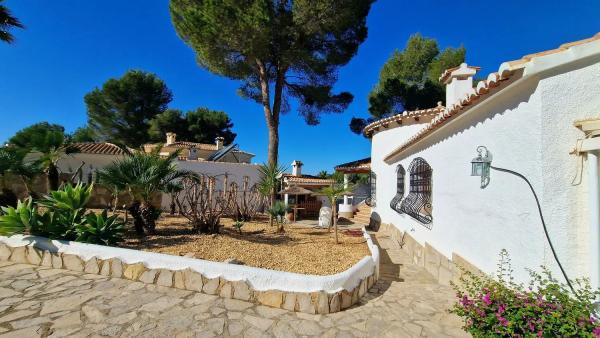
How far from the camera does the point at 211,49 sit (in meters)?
15.2

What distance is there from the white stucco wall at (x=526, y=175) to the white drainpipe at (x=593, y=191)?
0.41 feet

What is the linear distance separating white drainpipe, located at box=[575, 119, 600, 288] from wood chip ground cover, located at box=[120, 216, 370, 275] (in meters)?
4.06

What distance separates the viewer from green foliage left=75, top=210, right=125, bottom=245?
6.43m

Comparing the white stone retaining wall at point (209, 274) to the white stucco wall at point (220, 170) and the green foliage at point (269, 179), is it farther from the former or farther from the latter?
the white stucco wall at point (220, 170)

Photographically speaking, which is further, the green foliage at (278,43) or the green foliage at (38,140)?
the green foliage at (278,43)

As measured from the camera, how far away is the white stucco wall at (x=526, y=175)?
3.23 meters

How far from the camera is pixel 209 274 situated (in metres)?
5.00

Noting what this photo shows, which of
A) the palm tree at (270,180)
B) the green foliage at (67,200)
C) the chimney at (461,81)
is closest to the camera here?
the green foliage at (67,200)

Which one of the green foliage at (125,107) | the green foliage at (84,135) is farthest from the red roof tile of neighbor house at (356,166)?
the green foliage at (84,135)

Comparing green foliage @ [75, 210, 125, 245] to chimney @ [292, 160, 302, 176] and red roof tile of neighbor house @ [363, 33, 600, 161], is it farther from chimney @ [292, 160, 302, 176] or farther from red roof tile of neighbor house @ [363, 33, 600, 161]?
chimney @ [292, 160, 302, 176]

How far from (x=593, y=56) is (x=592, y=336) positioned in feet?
9.98

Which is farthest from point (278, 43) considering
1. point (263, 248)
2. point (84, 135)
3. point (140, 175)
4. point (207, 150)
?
point (84, 135)

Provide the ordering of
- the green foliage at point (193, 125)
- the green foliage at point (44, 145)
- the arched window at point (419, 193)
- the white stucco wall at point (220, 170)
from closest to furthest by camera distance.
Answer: the arched window at point (419, 193) → the green foliage at point (44, 145) → the white stucco wall at point (220, 170) → the green foliage at point (193, 125)

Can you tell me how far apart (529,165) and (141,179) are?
8.80 m
